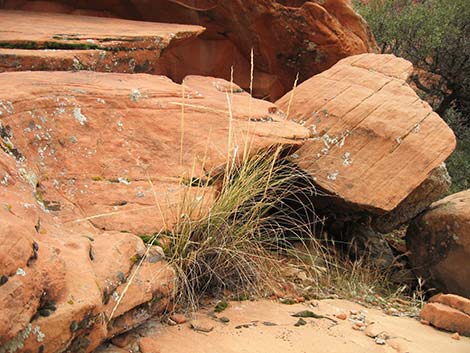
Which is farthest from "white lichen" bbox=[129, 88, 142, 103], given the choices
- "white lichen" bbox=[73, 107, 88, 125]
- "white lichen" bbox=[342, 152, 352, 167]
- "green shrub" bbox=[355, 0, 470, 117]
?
"green shrub" bbox=[355, 0, 470, 117]

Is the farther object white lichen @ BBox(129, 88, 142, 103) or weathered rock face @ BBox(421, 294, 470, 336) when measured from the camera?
white lichen @ BBox(129, 88, 142, 103)

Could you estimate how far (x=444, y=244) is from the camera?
5188mm

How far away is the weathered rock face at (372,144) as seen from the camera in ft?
15.5

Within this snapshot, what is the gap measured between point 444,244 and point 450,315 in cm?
162

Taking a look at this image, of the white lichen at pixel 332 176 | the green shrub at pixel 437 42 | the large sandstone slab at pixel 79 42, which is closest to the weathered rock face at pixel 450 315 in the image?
the white lichen at pixel 332 176

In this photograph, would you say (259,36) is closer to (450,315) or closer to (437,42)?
(437,42)

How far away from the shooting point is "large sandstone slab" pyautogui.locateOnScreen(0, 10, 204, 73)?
14.6 feet

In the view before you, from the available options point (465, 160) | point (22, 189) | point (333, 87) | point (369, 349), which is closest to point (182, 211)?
point (22, 189)

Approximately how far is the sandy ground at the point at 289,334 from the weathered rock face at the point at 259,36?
3.91m

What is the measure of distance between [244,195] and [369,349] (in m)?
1.08

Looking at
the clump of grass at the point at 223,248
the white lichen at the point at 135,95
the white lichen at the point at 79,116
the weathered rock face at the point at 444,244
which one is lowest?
the weathered rock face at the point at 444,244

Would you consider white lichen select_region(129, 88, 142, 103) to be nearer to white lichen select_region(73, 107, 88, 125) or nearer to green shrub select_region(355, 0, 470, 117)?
white lichen select_region(73, 107, 88, 125)

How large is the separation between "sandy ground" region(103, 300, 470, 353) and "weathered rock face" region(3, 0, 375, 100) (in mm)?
3910

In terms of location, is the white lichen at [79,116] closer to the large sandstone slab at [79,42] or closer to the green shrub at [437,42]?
the large sandstone slab at [79,42]
